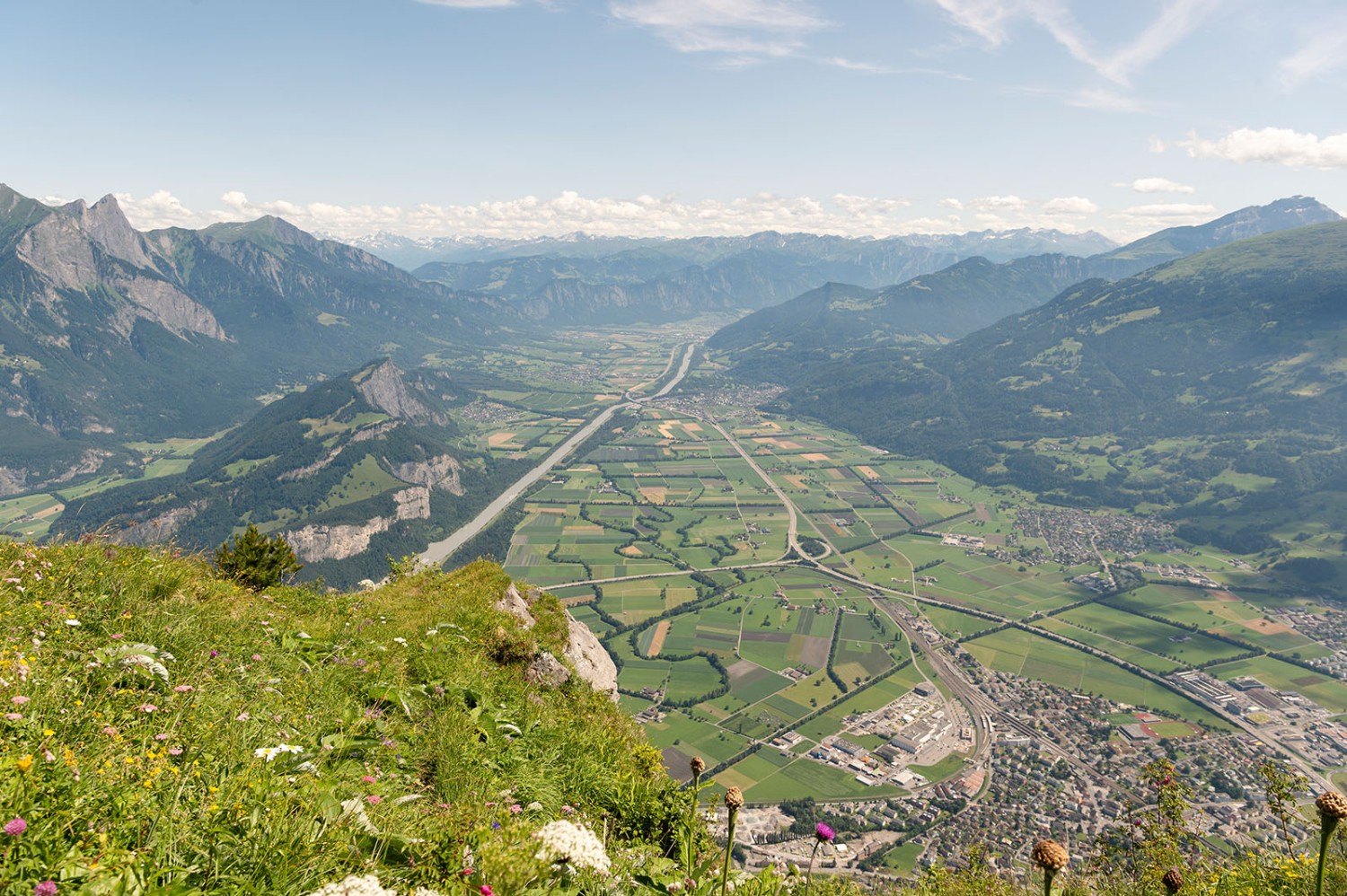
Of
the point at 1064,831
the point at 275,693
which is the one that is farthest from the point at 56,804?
the point at 1064,831

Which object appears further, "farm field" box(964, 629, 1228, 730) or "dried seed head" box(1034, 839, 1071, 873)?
"farm field" box(964, 629, 1228, 730)

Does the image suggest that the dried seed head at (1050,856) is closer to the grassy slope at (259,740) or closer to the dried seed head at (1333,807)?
the dried seed head at (1333,807)

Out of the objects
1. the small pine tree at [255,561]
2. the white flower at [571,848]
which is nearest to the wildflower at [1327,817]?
the white flower at [571,848]

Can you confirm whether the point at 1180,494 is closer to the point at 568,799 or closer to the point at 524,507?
the point at 524,507

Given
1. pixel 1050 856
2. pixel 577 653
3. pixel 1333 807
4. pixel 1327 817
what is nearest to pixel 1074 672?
pixel 577 653

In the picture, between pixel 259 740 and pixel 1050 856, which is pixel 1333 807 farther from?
pixel 259 740

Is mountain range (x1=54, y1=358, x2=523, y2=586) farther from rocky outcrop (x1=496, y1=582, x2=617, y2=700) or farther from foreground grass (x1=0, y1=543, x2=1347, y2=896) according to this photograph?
foreground grass (x1=0, y1=543, x2=1347, y2=896)

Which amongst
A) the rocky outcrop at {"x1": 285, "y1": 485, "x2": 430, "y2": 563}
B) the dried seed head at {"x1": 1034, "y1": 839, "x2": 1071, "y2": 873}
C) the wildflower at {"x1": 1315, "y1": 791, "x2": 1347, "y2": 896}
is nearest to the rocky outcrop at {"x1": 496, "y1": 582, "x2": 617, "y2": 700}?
the dried seed head at {"x1": 1034, "y1": 839, "x2": 1071, "y2": 873}
